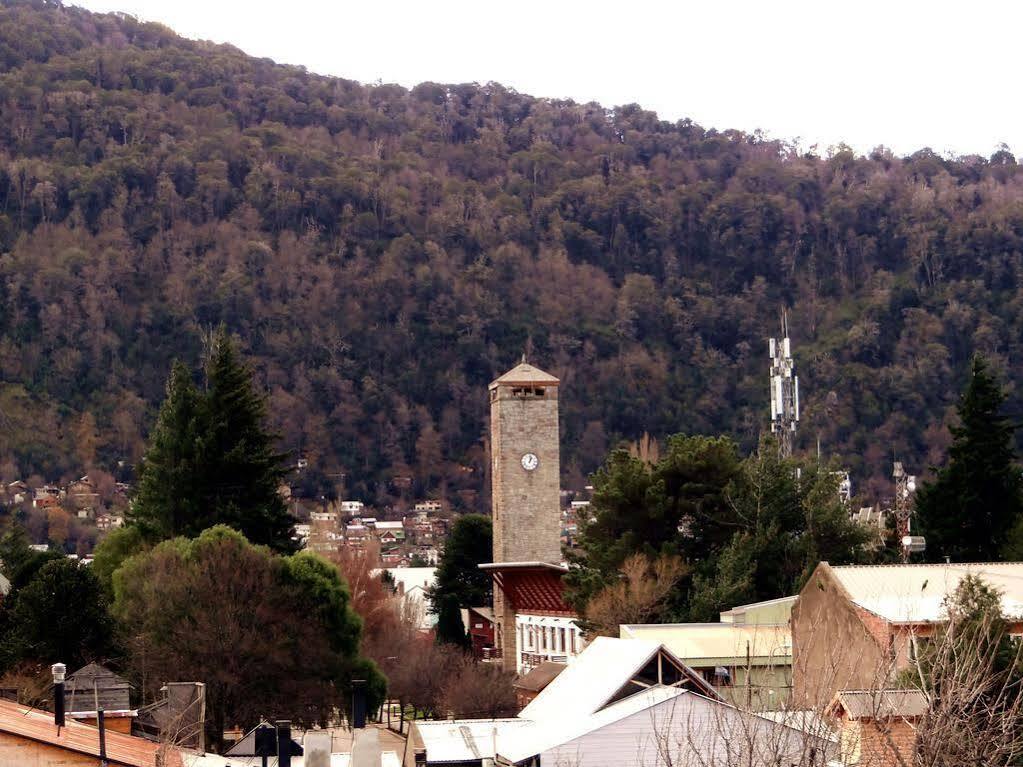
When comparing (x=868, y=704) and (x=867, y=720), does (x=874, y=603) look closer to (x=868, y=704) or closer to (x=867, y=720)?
(x=868, y=704)

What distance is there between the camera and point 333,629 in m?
46.6

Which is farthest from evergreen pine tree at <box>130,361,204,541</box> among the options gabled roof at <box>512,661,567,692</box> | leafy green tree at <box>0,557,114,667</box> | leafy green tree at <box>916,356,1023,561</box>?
leafy green tree at <box>916,356,1023,561</box>

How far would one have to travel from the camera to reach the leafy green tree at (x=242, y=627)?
4153cm

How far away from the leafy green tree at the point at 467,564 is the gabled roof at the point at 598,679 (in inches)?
1800

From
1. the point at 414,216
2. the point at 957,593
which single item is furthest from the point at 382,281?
the point at 957,593

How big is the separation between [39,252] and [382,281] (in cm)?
3085

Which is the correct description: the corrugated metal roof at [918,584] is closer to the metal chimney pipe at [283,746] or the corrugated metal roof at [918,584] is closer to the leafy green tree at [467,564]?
the metal chimney pipe at [283,746]

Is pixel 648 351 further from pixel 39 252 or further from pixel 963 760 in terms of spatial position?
pixel 963 760

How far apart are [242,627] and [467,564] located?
38.6m

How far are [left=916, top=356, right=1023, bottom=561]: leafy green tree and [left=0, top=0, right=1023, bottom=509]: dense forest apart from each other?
9754 centimetres

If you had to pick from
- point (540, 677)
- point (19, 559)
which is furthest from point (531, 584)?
point (19, 559)

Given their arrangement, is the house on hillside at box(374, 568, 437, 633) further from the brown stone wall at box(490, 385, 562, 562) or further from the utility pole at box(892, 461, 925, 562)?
the utility pole at box(892, 461, 925, 562)

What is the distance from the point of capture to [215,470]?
2233 inches

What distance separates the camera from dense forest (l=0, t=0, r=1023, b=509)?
155625 millimetres
